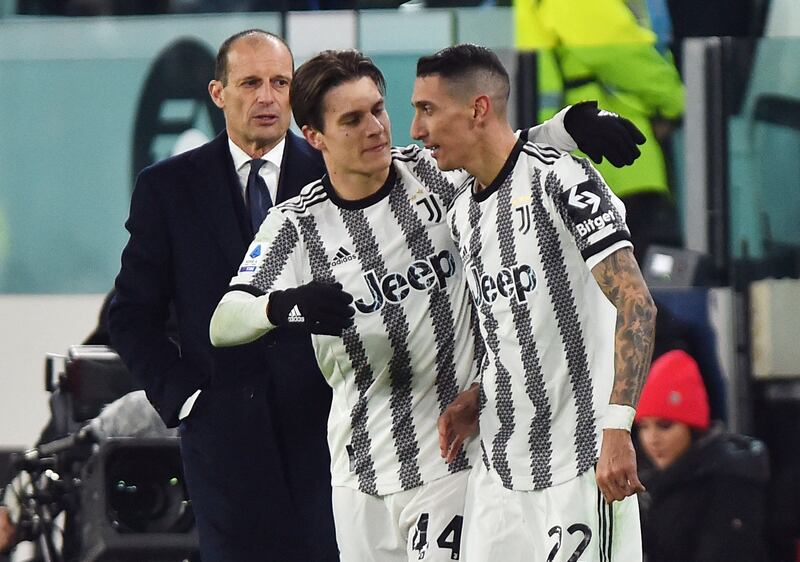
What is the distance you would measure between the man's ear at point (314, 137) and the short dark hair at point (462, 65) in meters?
0.32

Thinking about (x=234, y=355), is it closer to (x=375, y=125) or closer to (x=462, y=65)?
(x=375, y=125)

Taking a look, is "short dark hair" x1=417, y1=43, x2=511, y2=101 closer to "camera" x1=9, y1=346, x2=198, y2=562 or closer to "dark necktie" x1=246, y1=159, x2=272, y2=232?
"dark necktie" x1=246, y1=159, x2=272, y2=232

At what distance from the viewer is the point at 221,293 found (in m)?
4.60

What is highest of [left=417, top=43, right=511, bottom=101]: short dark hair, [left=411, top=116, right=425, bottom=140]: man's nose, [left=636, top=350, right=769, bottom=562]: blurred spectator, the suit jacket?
[left=417, top=43, right=511, bottom=101]: short dark hair

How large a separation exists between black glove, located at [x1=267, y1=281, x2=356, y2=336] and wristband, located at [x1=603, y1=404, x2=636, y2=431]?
0.61m

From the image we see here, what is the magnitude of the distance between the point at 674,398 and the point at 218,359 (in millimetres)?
2385

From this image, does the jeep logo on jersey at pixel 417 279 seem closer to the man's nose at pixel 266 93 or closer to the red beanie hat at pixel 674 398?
the man's nose at pixel 266 93

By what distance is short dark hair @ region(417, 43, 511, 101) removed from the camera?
13.5 feet

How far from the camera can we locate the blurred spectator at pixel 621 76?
7.17 m

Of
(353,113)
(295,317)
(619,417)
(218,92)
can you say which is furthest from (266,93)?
(619,417)

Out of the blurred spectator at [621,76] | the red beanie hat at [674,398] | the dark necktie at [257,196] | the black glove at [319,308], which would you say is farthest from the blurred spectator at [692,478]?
the black glove at [319,308]

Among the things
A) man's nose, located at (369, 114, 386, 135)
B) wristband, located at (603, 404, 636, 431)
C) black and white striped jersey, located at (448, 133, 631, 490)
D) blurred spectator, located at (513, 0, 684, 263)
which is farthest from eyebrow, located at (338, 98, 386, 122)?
blurred spectator, located at (513, 0, 684, 263)

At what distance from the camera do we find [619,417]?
3.61 metres

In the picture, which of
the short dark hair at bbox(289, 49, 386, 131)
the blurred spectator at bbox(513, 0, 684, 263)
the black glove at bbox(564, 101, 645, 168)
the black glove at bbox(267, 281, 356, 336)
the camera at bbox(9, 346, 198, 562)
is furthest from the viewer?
the blurred spectator at bbox(513, 0, 684, 263)
